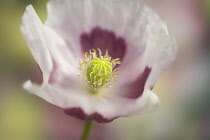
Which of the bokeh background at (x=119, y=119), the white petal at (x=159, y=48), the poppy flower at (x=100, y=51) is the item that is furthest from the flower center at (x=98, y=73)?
the bokeh background at (x=119, y=119)

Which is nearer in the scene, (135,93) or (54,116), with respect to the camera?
(135,93)

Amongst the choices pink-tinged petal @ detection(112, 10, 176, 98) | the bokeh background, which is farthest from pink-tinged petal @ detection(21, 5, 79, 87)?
the bokeh background

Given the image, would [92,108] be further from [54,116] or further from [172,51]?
[54,116]

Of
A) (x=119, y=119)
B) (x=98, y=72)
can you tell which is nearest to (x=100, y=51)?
(x=98, y=72)

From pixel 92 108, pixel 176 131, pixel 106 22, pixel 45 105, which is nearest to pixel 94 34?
pixel 106 22

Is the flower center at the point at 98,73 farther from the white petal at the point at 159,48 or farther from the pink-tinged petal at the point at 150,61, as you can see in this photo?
the white petal at the point at 159,48

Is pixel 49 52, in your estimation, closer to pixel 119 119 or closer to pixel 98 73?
pixel 98 73
